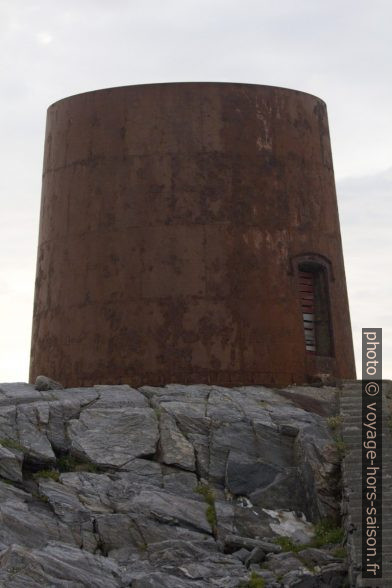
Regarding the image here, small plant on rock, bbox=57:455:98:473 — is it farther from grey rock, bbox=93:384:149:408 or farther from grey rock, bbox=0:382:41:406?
grey rock, bbox=0:382:41:406

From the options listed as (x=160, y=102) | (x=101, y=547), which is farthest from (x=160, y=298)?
(x=101, y=547)

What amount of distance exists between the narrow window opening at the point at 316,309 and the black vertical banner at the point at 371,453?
185 cm

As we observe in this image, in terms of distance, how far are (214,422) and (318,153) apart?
6100mm

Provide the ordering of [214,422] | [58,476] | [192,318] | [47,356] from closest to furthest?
[58,476]
[214,422]
[192,318]
[47,356]

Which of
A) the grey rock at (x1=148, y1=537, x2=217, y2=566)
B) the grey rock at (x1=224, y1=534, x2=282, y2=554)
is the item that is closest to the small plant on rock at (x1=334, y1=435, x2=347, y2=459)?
the grey rock at (x1=224, y1=534, x2=282, y2=554)

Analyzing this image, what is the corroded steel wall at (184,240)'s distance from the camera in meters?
16.9

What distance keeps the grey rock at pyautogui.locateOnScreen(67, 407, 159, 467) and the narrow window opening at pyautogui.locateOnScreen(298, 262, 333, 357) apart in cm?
424

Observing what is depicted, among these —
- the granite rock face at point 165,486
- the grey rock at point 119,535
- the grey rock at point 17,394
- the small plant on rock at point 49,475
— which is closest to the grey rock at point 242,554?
the granite rock face at point 165,486

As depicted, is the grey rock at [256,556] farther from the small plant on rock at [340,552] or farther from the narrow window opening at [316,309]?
the narrow window opening at [316,309]

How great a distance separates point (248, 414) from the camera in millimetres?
15023

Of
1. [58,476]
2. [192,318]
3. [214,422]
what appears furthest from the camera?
[192,318]

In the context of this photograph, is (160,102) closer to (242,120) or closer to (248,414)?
(242,120)

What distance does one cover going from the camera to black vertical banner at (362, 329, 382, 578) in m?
11.9

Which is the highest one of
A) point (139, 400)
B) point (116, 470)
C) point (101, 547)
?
point (139, 400)
